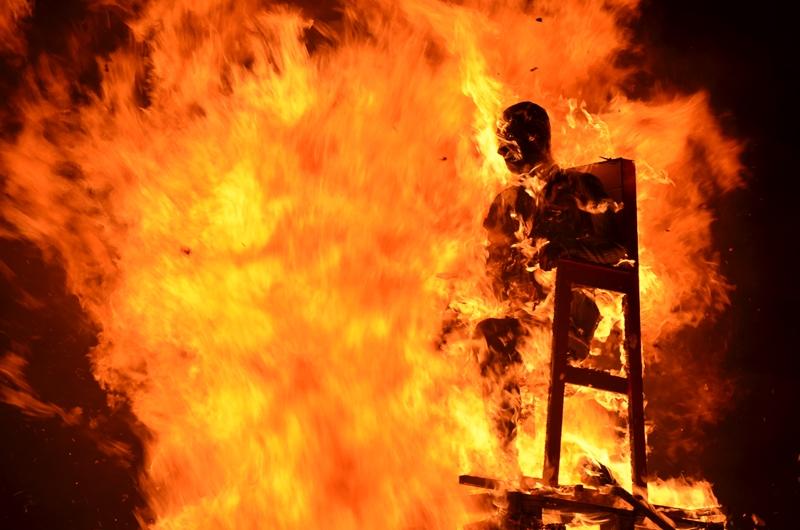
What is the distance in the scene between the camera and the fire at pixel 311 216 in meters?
5.05

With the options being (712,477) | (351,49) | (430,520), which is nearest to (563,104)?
(351,49)

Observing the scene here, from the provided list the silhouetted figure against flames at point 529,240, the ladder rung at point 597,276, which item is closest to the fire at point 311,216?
the silhouetted figure against flames at point 529,240

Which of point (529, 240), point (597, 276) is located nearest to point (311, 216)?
point (529, 240)

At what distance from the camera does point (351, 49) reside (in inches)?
211

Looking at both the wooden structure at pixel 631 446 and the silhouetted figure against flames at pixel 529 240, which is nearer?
the wooden structure at pixel 631 446

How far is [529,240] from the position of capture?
12.8ft

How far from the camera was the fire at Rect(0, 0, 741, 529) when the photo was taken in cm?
505

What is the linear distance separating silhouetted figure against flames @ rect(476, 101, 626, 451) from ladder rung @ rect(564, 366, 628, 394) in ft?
1.61

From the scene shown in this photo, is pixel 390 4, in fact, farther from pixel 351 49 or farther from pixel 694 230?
pixel 694 230

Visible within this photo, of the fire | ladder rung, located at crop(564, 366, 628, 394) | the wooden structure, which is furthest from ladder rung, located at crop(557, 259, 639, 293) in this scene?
the fire

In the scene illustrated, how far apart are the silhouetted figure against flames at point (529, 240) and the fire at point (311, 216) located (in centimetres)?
85

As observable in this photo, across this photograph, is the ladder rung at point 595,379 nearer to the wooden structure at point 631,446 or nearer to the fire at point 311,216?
the wooden structure at point 631,446

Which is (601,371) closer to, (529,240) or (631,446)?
(631,446)

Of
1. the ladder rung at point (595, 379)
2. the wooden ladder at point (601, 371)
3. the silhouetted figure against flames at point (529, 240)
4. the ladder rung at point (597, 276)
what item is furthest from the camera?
the silhouetted figure against flames at point (529, 240)
